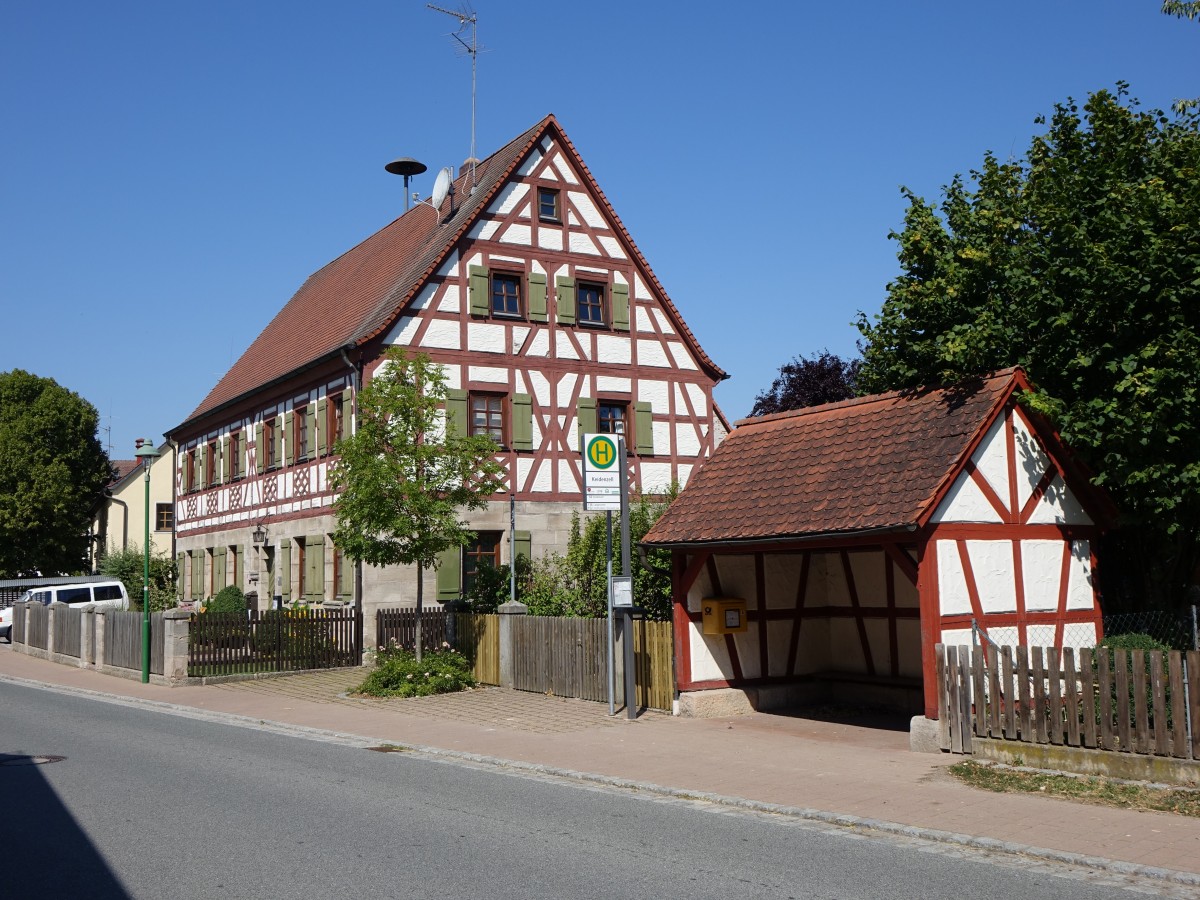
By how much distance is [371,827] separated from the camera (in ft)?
28.7

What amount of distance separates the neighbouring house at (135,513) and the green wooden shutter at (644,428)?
3086 cm

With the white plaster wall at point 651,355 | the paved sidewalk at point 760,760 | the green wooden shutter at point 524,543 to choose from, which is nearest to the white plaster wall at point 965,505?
the paved sidewalk at point 760,760

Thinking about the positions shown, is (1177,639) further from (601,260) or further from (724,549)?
(601,260)

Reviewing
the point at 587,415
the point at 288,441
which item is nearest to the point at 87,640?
the point at 288,441

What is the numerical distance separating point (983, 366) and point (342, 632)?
560 inches

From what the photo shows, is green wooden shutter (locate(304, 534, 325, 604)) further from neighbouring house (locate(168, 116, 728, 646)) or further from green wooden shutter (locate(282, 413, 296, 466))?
green wooden shutter (locate(282, 413, 296, 466))

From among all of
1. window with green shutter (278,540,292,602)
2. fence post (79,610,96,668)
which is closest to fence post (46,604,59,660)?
fence post (79,610,96,668)

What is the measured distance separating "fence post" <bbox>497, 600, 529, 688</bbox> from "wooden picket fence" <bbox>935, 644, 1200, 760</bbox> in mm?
9033

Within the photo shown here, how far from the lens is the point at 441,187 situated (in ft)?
101

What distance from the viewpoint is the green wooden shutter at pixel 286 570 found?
2997cm

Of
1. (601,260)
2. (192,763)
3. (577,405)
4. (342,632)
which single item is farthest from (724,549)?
(601,260)

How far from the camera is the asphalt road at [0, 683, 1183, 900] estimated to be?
6.96 metres

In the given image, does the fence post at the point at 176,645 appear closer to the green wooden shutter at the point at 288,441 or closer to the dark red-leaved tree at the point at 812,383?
the green wooden shutter at the point at 288,441

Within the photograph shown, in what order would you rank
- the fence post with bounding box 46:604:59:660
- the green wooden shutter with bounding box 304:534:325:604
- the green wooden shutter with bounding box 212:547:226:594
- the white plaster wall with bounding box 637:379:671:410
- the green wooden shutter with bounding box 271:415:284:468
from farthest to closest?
the green wooden shutter with bounding box 212:547:226:594
the green wooden shutter with bounding box 271:415:284:468
the fence post with bounding box 46:604:59:660
the white plaster wall with bounding box 637:379:671:410
the green wooden shutter with bounding box 304:534:325:604
